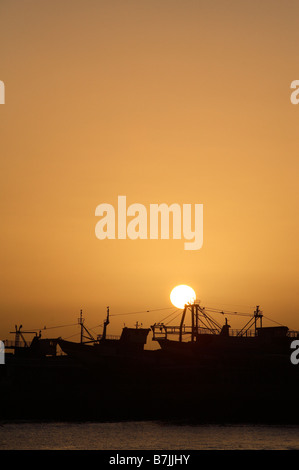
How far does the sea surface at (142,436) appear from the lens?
58.9m

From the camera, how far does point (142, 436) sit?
67.1m

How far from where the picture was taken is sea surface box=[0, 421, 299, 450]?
193ft

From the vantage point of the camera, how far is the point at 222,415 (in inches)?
3890

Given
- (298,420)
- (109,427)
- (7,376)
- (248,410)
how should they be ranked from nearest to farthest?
(109,427), (298,420), (248,410), (7,376)

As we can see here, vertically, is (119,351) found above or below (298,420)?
above

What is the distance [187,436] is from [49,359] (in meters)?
61.6

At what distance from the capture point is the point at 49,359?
123250 millimetres
